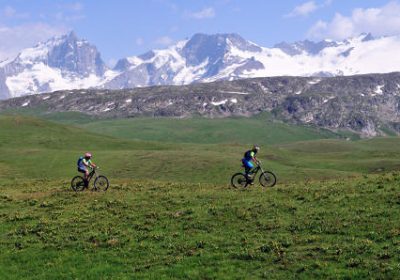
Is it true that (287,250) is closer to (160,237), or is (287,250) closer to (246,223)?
(246,223)

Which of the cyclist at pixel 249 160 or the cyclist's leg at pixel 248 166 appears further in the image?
the cyclist's leg at pixel 248 166

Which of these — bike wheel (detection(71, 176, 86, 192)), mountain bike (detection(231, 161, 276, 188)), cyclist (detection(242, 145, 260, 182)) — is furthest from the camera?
bike wheel (detection(71, 176, 86, 192))

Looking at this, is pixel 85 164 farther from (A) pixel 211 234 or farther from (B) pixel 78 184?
(A) pixel 211 234

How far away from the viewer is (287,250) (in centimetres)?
3012

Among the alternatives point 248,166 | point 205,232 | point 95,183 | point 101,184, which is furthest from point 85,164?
point 205,232

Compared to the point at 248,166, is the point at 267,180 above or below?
below

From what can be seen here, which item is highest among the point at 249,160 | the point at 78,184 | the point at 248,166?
the point at 249,160

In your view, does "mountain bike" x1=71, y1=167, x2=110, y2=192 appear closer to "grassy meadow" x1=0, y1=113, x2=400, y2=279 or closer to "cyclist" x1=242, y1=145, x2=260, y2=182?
"grassy meadow" x1=0, y1=113, x2=400, y2=279

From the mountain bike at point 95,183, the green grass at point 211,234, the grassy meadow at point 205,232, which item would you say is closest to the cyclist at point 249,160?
the grassy meadow at point 205,232

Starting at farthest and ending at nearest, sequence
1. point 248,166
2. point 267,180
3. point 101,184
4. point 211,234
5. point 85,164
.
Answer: point 101,184, point 267,180, point 85,164, point 248,166, point 211,234

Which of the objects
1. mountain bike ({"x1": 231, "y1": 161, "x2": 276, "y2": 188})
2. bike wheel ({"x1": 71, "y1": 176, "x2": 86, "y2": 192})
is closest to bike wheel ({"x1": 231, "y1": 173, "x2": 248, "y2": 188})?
mountain bike ({"x1": 231, "y1": 161, "x2": 276, "y2": 188})

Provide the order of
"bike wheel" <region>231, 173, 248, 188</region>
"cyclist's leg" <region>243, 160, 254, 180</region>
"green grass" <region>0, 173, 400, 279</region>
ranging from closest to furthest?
"green grass" <region>0, 173, 400, 279</region> → "cyclist's leg" <region>243, 160, 254, 180</region> → "bike wheel" <region>231, 173, 248, 188</region>

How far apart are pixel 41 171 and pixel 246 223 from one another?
12576cm

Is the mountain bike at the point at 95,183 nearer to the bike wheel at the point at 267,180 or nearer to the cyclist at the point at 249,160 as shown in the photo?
the cyclist at the point at 249,160
